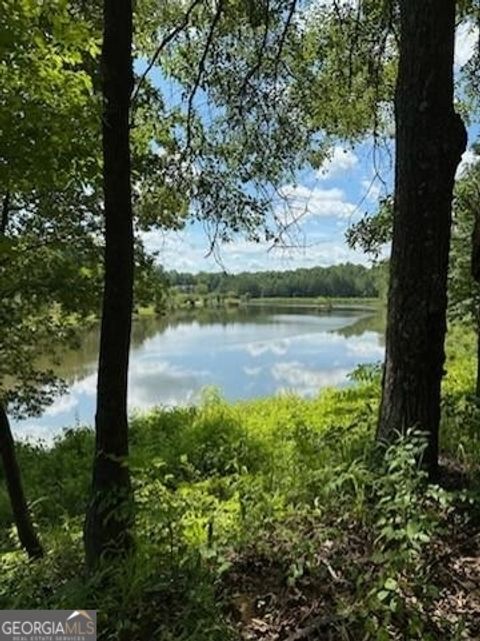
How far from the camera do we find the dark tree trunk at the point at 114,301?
3.17 metres

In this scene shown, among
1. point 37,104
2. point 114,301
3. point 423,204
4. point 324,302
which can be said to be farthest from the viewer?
point 324,302

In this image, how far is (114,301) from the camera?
10.8ft

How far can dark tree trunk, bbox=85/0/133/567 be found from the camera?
10.4 feet

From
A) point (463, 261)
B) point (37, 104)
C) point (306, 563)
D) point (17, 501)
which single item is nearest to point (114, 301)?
point (37, 104)

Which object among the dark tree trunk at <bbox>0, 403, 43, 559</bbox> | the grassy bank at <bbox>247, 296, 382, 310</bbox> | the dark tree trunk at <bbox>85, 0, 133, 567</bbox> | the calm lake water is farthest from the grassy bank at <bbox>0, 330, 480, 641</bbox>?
the grassy bank at <bbox>247, 296, 382, 310</bbox>

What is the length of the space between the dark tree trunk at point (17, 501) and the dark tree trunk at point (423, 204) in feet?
11.5

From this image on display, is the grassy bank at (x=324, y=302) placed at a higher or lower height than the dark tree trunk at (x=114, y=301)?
lower

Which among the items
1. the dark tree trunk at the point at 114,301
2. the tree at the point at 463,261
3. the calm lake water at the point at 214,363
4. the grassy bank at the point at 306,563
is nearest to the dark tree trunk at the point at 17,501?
the grassy bank at the point at 306,563

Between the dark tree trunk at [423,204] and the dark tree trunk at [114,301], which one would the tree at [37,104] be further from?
the dark tree trunk at [423,204]

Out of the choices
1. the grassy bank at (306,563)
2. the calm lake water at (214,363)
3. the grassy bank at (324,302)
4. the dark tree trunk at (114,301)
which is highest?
the dark tree trunk at (114,301)

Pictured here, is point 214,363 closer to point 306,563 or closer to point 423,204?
point 423,204

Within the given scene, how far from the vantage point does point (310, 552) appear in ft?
8.67

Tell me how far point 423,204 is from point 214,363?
20125 mm

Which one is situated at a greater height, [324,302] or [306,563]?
[306,563]
